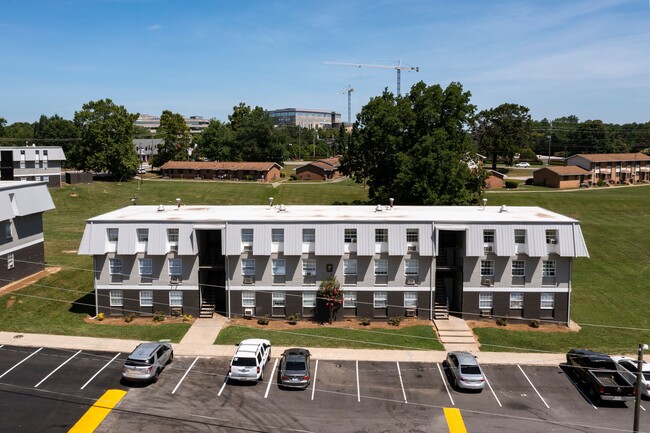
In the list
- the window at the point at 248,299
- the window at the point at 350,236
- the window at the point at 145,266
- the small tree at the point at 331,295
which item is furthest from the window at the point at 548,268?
the window at the point at 145,266

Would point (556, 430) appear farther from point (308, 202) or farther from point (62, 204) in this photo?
point (62, 204)

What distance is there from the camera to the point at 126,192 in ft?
Answer: 326

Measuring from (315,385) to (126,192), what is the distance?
77.7 meters

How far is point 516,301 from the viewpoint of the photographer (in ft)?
139

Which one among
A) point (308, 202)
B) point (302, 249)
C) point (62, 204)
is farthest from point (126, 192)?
point (302, 249)

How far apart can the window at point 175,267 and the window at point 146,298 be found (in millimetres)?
2302

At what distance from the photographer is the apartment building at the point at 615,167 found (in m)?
115

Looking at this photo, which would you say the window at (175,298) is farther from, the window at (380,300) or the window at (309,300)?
the window at (380,300)

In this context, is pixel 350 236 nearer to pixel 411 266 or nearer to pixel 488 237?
pixel 411 266

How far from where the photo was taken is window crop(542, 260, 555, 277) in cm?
4212

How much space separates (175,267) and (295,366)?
15.3 meters

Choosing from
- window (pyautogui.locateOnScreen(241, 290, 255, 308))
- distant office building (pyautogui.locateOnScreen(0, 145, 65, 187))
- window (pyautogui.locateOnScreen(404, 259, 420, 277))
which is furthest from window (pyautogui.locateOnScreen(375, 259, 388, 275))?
distant office building (pyautogui.locateOnScreen(0, 145, 65, 187))

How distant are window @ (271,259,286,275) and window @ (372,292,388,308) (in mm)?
7367

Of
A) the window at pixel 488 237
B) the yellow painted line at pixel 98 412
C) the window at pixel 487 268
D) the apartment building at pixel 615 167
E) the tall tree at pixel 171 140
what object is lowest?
the yellow painted line at pixel 98 412
